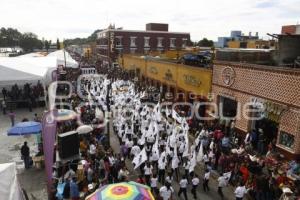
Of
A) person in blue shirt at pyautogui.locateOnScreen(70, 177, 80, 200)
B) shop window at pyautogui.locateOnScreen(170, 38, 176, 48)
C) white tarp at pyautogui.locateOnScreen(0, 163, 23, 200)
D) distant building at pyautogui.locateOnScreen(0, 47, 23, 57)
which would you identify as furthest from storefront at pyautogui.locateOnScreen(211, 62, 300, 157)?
distant building at pyautogui.locateOnScreen(0, 47, 23, 57)

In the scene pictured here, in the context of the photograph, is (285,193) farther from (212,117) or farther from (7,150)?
(7,150)

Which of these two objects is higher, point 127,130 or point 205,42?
point 205,42

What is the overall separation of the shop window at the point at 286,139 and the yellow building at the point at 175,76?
695cm

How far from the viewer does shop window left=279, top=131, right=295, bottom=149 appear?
573 inches

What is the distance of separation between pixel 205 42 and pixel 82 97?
45.8 meters

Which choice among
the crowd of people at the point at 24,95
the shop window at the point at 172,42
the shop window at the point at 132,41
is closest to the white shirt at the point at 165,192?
the crowd of people at the point at 24,95

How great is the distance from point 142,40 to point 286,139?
48.9 meters

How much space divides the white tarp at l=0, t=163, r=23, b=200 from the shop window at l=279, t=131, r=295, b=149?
11825mm

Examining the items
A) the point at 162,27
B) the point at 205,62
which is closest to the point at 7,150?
the point at 205,62

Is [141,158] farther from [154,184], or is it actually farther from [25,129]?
[25,129]

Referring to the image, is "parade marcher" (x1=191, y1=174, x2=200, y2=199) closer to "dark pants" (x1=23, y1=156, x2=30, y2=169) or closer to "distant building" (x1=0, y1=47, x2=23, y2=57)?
"dark pants" (x1=23, y1=156, x2=30, y2=169)

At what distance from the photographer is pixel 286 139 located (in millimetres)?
14891

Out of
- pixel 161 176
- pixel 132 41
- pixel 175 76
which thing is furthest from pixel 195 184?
pixel 132 41

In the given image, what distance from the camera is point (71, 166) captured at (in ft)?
44.0
